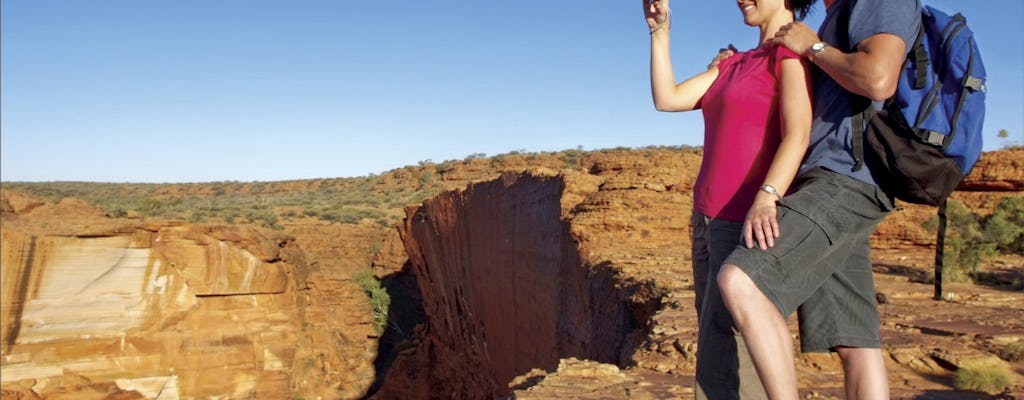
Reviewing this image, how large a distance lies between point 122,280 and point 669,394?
47.4 ft

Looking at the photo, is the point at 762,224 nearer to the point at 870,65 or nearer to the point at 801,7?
the point at 870,65

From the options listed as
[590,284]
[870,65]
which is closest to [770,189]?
[870,65]

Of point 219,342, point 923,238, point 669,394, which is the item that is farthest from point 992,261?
point 219,342

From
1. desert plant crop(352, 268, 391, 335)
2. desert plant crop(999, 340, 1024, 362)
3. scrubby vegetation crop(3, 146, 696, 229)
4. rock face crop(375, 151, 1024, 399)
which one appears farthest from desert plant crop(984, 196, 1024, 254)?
scrubby vegetation crop(3, 146, 696, 229)

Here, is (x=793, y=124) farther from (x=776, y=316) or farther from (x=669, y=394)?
(x=669, y=394)

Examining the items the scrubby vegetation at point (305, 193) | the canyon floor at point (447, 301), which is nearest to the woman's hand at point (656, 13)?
the canyon floor at point (447, 301)

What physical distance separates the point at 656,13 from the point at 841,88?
0.71m

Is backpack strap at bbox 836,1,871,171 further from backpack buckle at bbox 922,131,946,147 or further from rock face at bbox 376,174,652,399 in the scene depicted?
rock face at bbox 376,174,652,399

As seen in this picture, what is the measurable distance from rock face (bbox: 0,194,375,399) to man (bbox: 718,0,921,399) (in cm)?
1553

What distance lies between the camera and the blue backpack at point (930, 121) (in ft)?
6.33

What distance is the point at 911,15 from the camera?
6.51 feet

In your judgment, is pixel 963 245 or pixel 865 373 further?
pixel 963 245

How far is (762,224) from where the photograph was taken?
6.39 ft

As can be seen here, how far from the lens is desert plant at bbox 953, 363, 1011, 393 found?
390 cm
